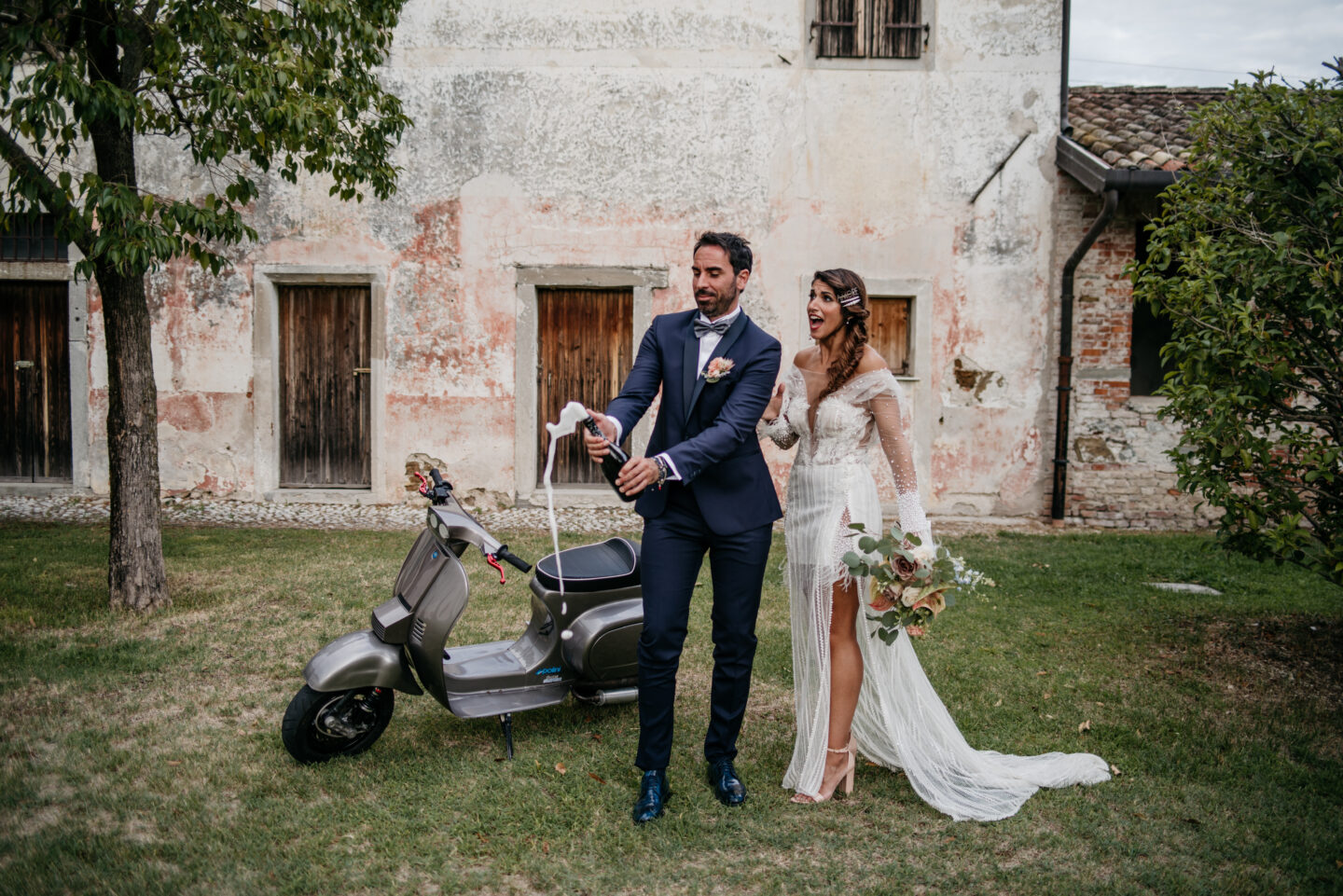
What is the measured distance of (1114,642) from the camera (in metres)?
5.29

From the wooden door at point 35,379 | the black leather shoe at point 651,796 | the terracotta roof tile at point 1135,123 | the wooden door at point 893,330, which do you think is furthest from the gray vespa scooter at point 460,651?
the wooden door at point 35,379

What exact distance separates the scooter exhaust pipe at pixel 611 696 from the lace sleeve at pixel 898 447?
1421mm

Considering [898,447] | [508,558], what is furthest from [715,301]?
[508,558]

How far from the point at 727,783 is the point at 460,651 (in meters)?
1.33

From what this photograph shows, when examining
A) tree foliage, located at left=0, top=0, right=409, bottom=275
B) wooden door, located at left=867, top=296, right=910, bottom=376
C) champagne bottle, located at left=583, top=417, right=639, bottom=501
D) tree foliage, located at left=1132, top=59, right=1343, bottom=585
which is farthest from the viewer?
wooden door, located at left=867, top=296, right=910, bottom=376

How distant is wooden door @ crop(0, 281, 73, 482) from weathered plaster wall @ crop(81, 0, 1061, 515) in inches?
25.5

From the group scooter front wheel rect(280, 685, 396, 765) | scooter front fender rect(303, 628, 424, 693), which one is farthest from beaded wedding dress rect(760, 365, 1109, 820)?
scooter front wheel rect(280, 685, 396, 765)

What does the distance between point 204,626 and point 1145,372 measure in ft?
28.8

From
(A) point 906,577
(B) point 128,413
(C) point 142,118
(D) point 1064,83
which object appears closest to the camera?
(A) point 906,577

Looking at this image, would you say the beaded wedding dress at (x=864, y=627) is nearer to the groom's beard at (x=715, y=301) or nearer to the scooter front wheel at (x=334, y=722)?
the groom's beard at (x=715, y=301)

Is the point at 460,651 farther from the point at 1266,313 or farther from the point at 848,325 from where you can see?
the point at 1266,313

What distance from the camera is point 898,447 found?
329 centimetres

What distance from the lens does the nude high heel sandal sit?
3.31 m

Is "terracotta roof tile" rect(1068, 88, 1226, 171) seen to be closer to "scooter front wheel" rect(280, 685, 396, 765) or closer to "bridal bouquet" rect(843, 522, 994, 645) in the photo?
"bridal bouquet" rect(843, 522, 994, 645)
